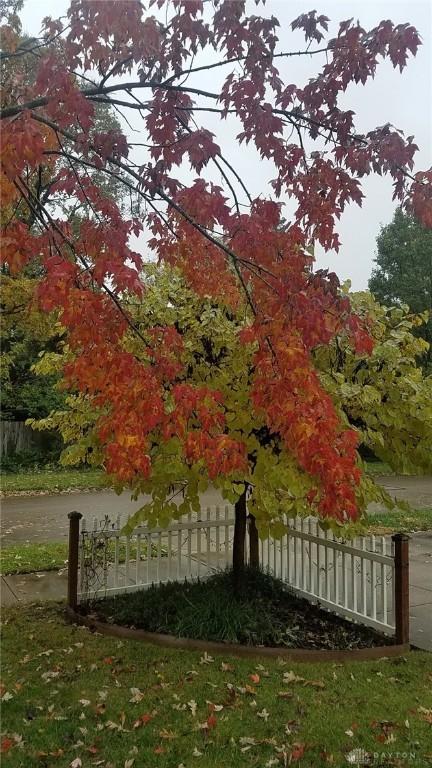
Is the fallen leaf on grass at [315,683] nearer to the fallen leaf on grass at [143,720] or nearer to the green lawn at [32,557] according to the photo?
the fallen leaf on grass at [143,720]

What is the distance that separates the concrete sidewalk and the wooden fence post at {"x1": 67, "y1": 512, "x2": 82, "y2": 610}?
648mm

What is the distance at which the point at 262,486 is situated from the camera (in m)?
4.81

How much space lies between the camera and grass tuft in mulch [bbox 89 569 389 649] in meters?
5.15

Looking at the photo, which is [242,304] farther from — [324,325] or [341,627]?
[341,627]

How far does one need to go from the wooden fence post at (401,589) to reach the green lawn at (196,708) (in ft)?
0.59

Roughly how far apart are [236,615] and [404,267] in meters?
20.4

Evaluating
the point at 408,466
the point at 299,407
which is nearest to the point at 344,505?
the point at 299,407

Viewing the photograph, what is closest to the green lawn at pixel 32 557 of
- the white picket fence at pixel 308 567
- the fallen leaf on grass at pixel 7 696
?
the white picket fence at pixel 308 567

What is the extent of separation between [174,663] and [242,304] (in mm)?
2785

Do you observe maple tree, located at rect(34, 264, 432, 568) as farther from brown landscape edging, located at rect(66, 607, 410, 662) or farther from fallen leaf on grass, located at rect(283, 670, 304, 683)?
fallen leaf on grass, located at rect(283, 670, 304, 683)

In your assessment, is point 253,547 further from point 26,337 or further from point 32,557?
point 26,337

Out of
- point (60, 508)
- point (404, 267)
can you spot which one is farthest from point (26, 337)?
point (404, 267)

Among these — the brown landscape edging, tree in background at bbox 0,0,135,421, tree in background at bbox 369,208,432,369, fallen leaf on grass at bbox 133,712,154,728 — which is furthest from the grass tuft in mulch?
tree in background at bbox 369,208,432,369

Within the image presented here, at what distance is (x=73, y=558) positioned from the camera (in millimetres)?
5832
